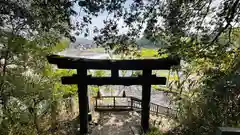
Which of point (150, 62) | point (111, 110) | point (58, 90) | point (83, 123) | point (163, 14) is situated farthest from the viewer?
point (111, 110)

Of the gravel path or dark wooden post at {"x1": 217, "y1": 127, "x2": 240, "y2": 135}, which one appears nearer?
dark wooden post at {"x1": 217, "y1": 127, "x2": 240, "y2": 135}

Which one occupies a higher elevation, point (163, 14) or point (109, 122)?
point (163, 14)

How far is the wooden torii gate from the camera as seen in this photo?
556cm

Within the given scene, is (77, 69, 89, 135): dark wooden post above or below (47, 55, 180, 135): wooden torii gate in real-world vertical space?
below

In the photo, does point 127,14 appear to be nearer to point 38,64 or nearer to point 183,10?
point 183,10

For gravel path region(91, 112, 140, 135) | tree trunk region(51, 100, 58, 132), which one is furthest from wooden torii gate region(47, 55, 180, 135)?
tree trunk region(51, 100, 58, 132)

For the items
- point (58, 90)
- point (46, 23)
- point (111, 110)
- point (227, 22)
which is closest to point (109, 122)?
point (111, 110)

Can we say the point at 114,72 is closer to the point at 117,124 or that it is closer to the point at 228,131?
the point at 117,124

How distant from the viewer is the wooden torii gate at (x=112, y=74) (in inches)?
219

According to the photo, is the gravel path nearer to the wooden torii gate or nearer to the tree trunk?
the wooden torii gate

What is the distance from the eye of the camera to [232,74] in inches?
136

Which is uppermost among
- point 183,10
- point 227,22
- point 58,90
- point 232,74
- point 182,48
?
point 183,10

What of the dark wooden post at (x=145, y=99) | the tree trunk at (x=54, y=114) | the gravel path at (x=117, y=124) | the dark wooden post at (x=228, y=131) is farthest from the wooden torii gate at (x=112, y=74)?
the dark wooden post at (x=228, y=131)

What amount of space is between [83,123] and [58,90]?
1.51m
